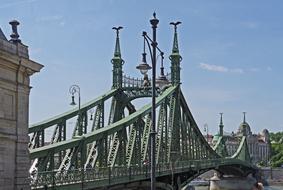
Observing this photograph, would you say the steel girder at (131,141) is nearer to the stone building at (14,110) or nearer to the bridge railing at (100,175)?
the bridge railing at (100,175)

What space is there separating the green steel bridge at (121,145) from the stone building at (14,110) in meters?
2.69

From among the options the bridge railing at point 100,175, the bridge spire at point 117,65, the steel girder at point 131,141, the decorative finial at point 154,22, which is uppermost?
the bridge spire at point 117,65

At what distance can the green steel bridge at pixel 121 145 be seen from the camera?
3023cm

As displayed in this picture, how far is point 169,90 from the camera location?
2228 inches

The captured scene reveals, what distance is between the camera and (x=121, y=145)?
4388 centimetres

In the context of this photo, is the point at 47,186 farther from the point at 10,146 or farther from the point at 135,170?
the point at 135,170

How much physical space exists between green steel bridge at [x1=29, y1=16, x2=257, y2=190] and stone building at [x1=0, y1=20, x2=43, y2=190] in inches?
106

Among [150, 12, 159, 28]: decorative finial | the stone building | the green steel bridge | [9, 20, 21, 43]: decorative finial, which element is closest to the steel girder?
the green steel bridge

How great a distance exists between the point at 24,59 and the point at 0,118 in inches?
104

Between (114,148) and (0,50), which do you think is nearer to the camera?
(0,50)

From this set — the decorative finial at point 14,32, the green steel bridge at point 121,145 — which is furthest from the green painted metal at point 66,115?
the decorative finial at point 14,32

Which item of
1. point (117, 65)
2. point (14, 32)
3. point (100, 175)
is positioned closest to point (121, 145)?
point (100, 175)

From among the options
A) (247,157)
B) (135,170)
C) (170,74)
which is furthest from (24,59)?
(247,157)

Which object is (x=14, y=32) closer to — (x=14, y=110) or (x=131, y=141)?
(x=14, y=110)
